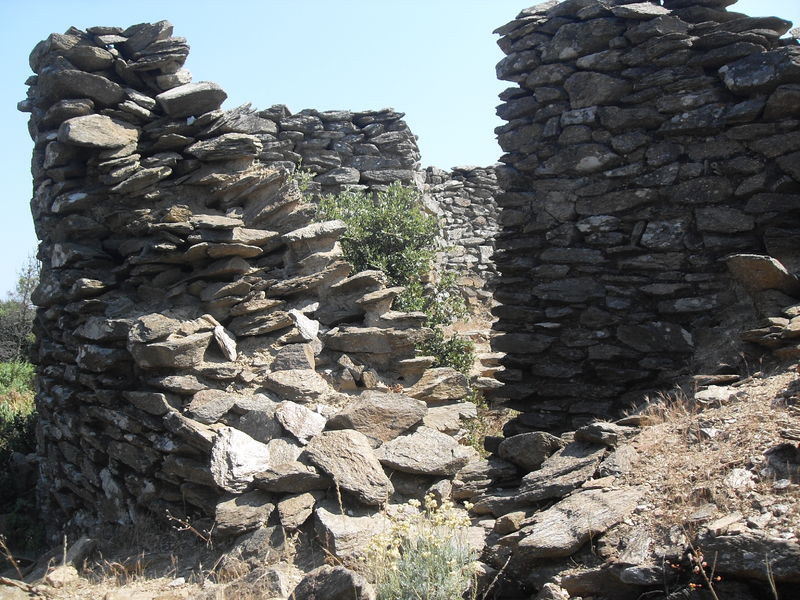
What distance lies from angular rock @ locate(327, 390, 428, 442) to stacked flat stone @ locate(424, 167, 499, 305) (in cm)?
760

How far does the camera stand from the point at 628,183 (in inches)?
238

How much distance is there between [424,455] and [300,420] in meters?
0.97

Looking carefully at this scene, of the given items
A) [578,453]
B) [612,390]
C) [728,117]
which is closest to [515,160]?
[728,117]

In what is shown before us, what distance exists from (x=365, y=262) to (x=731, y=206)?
3.86 m

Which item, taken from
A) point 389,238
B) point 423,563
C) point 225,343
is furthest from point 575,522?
point 389,238

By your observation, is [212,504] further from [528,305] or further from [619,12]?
[619,12]

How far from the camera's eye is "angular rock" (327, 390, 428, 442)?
539cm

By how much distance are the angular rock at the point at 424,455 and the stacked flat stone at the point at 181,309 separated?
0.02 m

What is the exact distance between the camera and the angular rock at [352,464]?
4.72 metres

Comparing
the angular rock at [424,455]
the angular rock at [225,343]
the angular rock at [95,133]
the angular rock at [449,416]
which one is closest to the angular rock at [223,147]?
the angular rock at [95,133]

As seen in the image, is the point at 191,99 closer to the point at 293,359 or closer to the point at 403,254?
the point at 293,359

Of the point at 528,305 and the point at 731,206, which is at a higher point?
the point at 731,206

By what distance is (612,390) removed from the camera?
5945mm

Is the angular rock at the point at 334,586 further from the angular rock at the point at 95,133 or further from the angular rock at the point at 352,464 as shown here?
the angular rock at the point at 95,133
